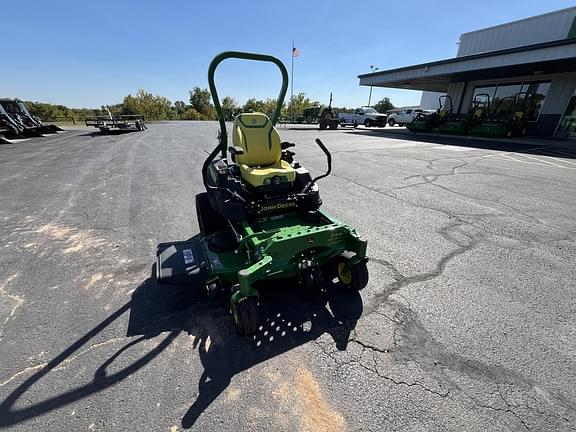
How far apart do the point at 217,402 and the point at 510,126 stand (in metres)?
21.5

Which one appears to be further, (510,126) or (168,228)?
(510,126)

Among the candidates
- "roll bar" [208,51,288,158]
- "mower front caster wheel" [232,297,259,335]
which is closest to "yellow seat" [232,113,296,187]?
"roll bar" [208,51,288,158]

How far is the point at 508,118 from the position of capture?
54.7 feet

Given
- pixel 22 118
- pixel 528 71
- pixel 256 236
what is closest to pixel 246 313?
pixel 256 236

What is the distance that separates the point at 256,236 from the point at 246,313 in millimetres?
652

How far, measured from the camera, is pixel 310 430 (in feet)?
5.07

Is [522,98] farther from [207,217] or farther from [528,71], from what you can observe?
[207,217]

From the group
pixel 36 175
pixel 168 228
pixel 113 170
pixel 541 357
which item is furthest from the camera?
pixel 113 170

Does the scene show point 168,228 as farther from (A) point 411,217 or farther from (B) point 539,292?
(B) point 539,292

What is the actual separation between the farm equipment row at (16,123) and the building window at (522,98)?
93.5ft

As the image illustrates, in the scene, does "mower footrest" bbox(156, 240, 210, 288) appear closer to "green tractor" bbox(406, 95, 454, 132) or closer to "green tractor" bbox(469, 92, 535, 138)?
"green tractor" bbox(469, 92, 535, 138)

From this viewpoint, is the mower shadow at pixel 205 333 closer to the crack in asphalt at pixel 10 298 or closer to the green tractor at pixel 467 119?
the crack in asphalt at pixel 10 298

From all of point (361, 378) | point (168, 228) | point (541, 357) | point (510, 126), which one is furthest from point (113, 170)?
point (510, 126)

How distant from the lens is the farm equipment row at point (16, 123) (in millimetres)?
13734
